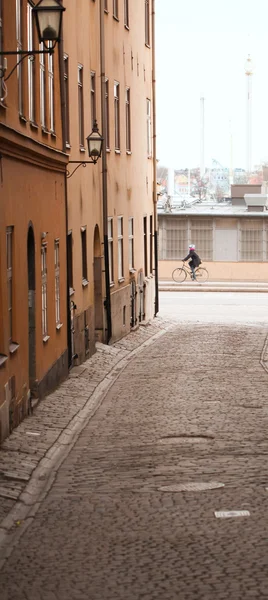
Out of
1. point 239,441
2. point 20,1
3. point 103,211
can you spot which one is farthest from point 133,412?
point 103,211

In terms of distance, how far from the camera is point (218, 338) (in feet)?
95.2

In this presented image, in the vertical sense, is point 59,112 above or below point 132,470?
above

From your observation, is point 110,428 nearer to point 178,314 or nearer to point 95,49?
point 95,49

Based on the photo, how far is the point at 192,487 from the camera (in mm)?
11250

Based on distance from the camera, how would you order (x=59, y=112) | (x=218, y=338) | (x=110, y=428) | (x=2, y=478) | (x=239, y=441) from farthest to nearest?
(x=218, y=338), (x=59, y=112), (x=110, y=428), (x=239, y=441), (x=2, y=478)

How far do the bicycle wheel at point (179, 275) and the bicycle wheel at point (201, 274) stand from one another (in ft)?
2.12

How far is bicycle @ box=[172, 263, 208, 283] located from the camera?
56000 millimetres

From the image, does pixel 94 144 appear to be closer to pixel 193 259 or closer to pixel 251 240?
Answer: pixel 193 259

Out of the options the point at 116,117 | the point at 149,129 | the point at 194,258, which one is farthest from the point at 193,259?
the point at 116,117

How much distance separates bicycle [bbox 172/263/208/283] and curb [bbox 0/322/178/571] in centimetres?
3596

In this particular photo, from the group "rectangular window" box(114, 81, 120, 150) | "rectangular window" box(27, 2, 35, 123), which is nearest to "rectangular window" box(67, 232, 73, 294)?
"rectangular window" box(27, 2, 35, 123)

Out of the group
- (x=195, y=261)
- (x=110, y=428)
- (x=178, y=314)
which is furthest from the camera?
(x=195, y=261)

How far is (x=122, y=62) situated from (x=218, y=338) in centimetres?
740

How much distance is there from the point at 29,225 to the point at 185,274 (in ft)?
131
